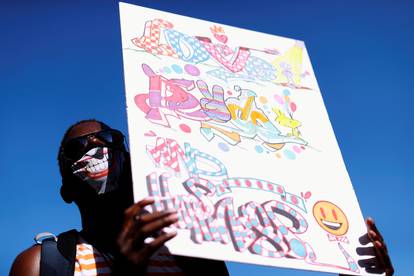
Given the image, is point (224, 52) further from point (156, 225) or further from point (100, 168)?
point (156, 225)

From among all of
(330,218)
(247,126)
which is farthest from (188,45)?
(330,218)

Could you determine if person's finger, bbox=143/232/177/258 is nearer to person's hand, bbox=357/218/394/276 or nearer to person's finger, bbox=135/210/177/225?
person's finger, bbox=135/210/177/225

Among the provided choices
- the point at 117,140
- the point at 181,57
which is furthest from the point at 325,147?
the point at 117,140

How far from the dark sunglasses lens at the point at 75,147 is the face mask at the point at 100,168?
0.22ft

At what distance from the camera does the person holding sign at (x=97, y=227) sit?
238 centimetres

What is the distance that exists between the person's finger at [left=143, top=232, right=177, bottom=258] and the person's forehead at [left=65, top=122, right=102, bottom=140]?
0.99 m

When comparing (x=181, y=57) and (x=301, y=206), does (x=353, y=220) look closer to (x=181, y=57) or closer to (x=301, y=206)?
(x=301, y=206)

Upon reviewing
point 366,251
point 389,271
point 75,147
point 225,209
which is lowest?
point 389,271

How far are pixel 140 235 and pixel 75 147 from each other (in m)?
0.89

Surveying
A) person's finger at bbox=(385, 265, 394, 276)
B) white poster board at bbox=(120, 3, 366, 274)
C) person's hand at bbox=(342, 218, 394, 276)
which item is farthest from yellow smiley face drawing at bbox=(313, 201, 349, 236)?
person's finger at bbox=(385, 265, 394, 276)

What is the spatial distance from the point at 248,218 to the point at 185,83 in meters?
0.81

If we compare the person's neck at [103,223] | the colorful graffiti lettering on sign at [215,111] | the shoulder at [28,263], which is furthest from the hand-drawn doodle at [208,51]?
the shoulder at [28,263]

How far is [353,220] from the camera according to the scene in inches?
Answer: 98.6

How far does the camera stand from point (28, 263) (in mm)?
2375
